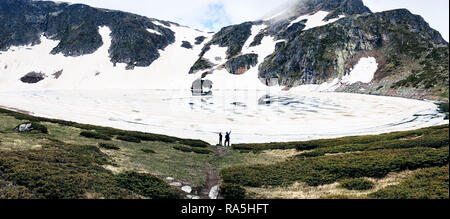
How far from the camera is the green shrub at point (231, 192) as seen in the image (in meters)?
14.8

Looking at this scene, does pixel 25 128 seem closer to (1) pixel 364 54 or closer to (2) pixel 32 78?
(1) pixel 364 54

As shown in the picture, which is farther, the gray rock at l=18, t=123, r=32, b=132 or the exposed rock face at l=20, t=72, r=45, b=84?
the exposed rock face at l=20, t=72, r=45, b=84

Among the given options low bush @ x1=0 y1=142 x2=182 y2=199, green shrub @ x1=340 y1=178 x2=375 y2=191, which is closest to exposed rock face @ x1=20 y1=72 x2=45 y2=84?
low bush @ x1=0 y1=142 x2=182 y2=199

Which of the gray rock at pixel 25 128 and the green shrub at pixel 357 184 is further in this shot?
the gray rock at pixel 25 128

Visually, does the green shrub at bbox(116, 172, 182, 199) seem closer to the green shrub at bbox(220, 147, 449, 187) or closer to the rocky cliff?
the green shrub at bbox(220, 147, 449, 187)

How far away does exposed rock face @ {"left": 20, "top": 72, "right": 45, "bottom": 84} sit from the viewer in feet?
613

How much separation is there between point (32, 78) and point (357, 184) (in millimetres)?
229520

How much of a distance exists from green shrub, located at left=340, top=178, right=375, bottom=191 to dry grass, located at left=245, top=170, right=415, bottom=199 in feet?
0.94

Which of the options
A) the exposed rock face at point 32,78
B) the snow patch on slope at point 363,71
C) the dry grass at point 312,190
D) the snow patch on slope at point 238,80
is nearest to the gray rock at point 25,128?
the dry grass at point 312,190

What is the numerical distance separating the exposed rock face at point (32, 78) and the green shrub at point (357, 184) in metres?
223

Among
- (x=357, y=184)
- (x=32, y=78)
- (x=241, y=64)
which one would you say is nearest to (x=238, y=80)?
(x=241, y=64)

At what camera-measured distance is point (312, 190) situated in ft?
51.6

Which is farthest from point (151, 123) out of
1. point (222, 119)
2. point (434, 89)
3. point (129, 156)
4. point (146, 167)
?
point (434, 89)

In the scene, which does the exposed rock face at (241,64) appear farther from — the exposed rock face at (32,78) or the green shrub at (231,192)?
the green shrub at (231,192)
